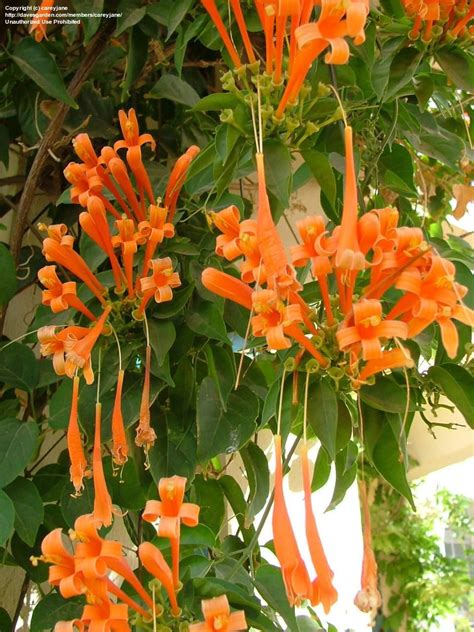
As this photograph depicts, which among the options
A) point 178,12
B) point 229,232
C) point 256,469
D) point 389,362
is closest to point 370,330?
point 389,362

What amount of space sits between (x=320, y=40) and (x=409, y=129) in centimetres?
34

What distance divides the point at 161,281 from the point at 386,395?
0.72ft

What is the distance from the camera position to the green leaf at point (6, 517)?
0.66m

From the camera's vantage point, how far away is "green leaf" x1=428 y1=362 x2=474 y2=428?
0.63 m

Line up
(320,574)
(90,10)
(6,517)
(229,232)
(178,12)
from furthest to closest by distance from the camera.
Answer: (90,10)
(178,12)
(6,517)
(229,232)
(320,574)

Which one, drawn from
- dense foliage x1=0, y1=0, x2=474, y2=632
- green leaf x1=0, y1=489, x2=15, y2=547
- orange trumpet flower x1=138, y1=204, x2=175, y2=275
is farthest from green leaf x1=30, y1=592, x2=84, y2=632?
orange trumpet flower x1=138, y1=204, x2=175, y2=275

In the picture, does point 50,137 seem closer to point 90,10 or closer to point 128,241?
point 90,10

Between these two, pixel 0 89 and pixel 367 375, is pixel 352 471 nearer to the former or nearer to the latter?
pixel 367 375

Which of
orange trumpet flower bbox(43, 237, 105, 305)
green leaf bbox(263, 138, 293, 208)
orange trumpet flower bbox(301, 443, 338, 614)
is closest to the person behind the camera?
orange trumpet flower bbox(301, 443, 338, 614)

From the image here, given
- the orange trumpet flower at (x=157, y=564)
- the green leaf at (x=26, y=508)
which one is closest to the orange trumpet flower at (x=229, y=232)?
the orange trumpet flower at (x=157, y=564)

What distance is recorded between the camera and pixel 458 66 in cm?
70

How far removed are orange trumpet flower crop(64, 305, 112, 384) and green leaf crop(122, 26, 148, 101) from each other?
0.38 m

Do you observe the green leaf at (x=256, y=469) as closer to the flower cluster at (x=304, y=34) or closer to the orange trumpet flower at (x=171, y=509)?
the orange trumpet flower at (x=171, y=509)

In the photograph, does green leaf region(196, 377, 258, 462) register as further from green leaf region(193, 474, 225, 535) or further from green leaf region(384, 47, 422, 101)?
green leaf region(384, 47, 422, 101)
